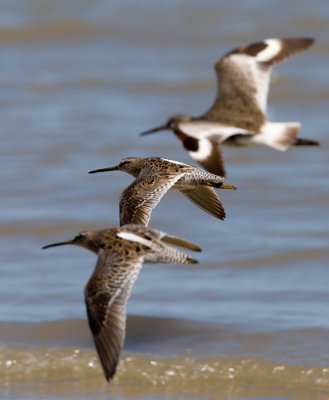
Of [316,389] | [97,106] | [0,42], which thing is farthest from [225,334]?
[0,42]

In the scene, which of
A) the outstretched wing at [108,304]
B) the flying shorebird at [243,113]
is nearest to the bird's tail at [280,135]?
the flying shorebird at [243,113]

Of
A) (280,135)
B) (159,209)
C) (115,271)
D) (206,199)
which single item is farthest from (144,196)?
(159,209)

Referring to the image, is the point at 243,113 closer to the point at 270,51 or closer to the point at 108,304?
the point at 270,51

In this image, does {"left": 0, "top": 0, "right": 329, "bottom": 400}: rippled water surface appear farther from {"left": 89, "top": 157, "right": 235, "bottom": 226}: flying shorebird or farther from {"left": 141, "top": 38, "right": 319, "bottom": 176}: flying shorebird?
{"left": 89, "top": 157, "right": 235, "bottom": 226}: flying shorebird

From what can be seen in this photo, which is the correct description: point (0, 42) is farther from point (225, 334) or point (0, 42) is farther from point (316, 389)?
point (316, 389)

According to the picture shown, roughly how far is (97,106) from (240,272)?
166 inches

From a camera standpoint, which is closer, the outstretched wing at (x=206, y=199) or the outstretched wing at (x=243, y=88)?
the outstretched wing at (x=206, y=199)

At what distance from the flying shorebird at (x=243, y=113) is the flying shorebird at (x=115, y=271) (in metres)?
2.81

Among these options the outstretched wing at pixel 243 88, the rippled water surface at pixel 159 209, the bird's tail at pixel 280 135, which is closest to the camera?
the rippled water surface at pixel 159 209

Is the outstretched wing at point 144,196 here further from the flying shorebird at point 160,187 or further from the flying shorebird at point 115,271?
the flying shorebird at point 115,271

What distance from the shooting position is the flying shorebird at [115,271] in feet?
12.7

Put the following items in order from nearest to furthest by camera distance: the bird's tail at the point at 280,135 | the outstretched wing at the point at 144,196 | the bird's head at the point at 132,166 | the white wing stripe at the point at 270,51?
the outstretched wing at the point at 144,196 → the bird's head at the point at 132,166 → the bird's tail at the point at 280,135 → the white wing stripe at the point at 270,51

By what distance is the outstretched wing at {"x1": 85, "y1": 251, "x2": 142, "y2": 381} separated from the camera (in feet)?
12.6

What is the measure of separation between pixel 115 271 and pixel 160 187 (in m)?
0.85
